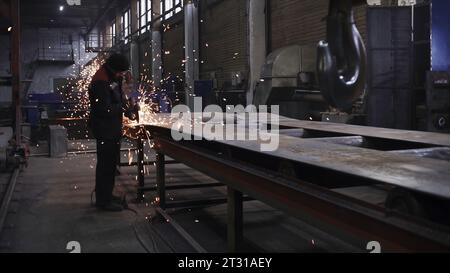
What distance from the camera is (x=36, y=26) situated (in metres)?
26.3

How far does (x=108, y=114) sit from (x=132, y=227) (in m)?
1.09

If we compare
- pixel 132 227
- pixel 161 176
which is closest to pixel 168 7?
pixel 161 176

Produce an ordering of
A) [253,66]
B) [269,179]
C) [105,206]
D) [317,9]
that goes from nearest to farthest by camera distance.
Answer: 1. [269,179]
2. [105,206]
3. [317,9]
4. [253,66]

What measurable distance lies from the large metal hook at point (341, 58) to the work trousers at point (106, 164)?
3154 millimetres

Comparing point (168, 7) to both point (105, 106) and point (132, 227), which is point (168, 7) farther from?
point (132, 227)

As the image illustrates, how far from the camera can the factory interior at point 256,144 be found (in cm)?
174

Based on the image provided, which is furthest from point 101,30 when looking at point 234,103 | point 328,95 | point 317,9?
point 328,95

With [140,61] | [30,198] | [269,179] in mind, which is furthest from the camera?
[140,61]

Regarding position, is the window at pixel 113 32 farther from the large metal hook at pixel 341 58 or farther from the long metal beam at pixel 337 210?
the large metal hook at pixel 341 58

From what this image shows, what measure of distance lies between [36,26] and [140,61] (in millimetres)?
10571

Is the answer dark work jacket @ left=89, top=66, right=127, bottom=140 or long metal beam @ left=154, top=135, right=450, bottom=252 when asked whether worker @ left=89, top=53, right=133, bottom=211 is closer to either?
dark work jacket @ left=89, top=66, right=127, bottom=140

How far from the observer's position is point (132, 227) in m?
4.13

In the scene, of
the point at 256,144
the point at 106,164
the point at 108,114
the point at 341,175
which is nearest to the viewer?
the point at 341,175

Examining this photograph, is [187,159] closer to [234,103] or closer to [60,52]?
[234,103]
